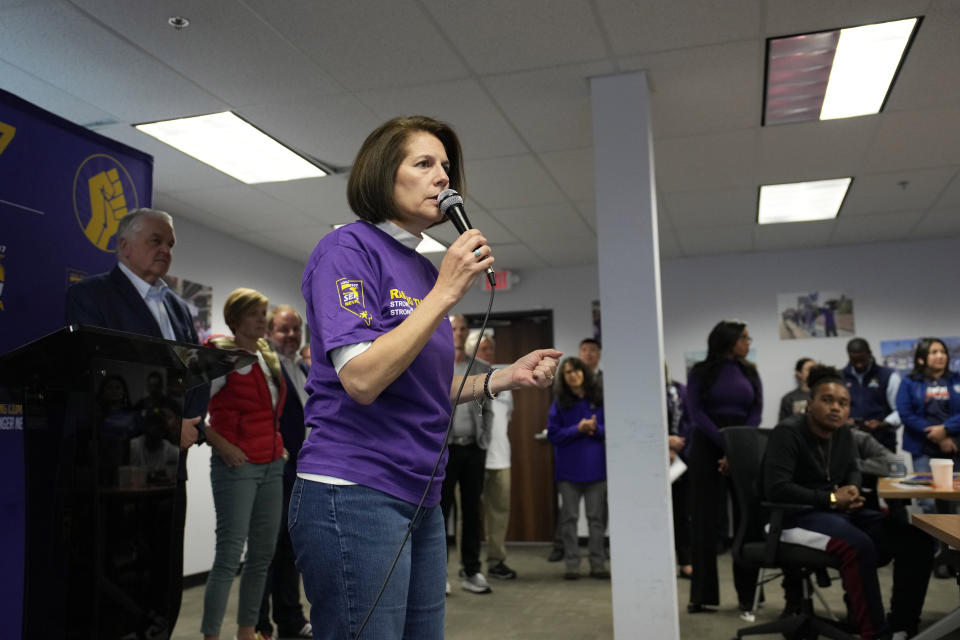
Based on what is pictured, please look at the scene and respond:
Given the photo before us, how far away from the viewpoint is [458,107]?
3.96m

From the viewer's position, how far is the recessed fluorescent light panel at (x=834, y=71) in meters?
3.36

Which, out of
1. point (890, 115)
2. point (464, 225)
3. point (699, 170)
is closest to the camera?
point (464, 225)

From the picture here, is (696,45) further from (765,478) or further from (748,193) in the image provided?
(748,193)

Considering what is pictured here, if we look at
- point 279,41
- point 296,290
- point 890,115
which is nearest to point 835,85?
point 890,115

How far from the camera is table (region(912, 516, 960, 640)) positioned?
→ 75.6 inches

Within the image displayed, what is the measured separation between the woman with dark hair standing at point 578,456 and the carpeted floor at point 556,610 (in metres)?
0.23

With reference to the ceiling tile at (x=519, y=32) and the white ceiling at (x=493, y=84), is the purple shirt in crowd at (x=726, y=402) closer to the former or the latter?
the white ceiling at (x=493, y=84)

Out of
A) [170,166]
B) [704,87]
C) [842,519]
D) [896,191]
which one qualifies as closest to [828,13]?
[704,87]

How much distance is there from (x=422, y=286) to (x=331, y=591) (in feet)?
1.59

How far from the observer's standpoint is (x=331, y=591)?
3.59ft

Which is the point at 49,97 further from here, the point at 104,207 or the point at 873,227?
the point at 873,227

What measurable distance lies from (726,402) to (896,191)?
2.52m

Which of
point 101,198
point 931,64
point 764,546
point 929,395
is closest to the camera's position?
point 101,198

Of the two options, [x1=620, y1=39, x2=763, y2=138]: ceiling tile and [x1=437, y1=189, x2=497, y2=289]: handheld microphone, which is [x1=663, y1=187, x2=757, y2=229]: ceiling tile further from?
[x1=437, y1=189, x2=497, y2=289]: handheld microphone
